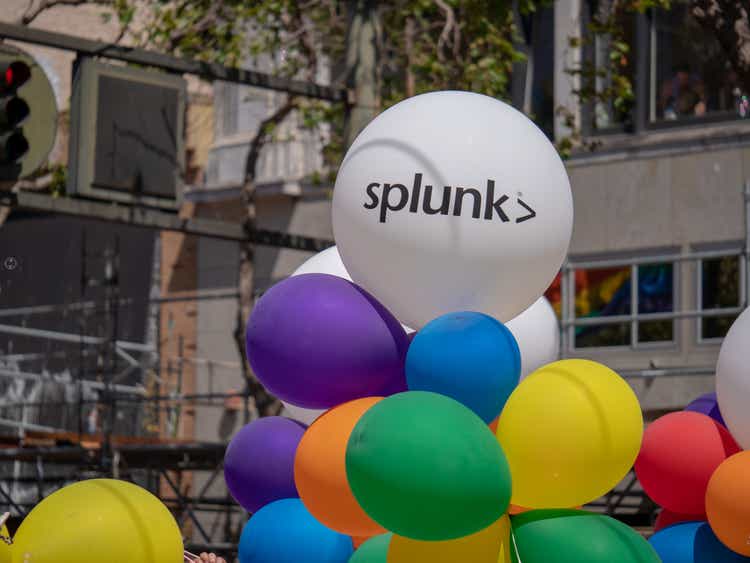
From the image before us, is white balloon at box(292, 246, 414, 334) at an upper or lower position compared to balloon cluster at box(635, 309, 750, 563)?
upper

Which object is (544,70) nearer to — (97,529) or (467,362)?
(467,362)

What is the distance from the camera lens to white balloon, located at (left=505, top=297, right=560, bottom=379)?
6.36 m

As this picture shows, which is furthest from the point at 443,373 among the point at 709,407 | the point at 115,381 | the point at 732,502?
the point at 115,381

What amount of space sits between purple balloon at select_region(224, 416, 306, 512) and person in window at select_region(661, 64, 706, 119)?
39.7ft

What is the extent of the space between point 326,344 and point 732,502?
5.36ft

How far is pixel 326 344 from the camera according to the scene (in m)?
5.39

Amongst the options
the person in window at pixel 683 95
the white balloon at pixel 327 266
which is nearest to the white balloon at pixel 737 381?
the white balloon at pixel 327 266

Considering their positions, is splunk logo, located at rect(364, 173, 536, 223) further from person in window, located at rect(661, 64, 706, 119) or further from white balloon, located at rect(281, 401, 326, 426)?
person in window, located at rect(661, 64, 706, 119)

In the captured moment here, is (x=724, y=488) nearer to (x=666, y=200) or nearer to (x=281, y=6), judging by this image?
(x=281, y=6)

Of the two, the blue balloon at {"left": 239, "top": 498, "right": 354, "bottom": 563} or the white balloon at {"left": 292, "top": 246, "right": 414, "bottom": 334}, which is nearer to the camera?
the blue balloon at {"left": 239, "top": 498, "right": 354, "bottom": 563}

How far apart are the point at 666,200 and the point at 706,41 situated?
1.82 meters

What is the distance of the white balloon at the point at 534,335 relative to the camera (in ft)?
20.9

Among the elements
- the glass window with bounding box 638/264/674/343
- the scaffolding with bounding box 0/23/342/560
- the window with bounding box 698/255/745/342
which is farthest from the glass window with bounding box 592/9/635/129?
the scaffolding with bounding box 0/23/342/560

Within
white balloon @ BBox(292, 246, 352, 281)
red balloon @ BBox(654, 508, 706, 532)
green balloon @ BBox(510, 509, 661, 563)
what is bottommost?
red balloon @ BBox(654, 508, 706, 532)
